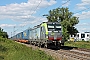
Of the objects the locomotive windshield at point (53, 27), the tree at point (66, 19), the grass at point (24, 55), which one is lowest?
the grass at point (24, 55)

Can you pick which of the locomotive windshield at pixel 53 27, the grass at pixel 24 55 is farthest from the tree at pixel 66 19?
the grass at pixel 24 55

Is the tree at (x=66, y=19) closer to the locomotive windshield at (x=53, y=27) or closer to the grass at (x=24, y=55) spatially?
the locomotive windshield at (x=53, y=27)

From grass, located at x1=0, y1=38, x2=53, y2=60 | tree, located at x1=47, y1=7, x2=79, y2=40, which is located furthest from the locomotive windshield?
tree, located at x1=47, y1=7, x2=79, y2=40

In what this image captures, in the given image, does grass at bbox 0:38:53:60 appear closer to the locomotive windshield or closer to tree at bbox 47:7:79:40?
the locomotive windshield

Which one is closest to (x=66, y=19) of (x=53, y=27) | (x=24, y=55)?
(x=53, y=27)

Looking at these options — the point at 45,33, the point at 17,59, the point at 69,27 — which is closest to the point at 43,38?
the point at 45,33

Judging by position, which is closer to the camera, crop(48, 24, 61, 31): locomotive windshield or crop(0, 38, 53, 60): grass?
crop(0, 38, 53, 60): grass

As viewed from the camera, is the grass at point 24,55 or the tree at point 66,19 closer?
the grass at point 24,55

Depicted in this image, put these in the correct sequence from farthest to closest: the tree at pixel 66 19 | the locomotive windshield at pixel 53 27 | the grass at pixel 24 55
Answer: the tree at pixel 66 19
the locomotive windshield at pixel 53 27
the grass at pixel 24 55

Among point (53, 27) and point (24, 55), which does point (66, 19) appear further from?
point (24, 55)

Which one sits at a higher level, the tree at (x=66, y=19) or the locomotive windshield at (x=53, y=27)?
the tree at (x=66, y=19)

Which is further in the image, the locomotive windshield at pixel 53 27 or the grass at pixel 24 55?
the locomotive windshield at pixel 53 27

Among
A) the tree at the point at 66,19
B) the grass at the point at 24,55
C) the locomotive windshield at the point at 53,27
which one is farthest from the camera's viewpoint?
the tree at the point at 66,19

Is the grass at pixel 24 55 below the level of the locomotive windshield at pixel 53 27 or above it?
below
